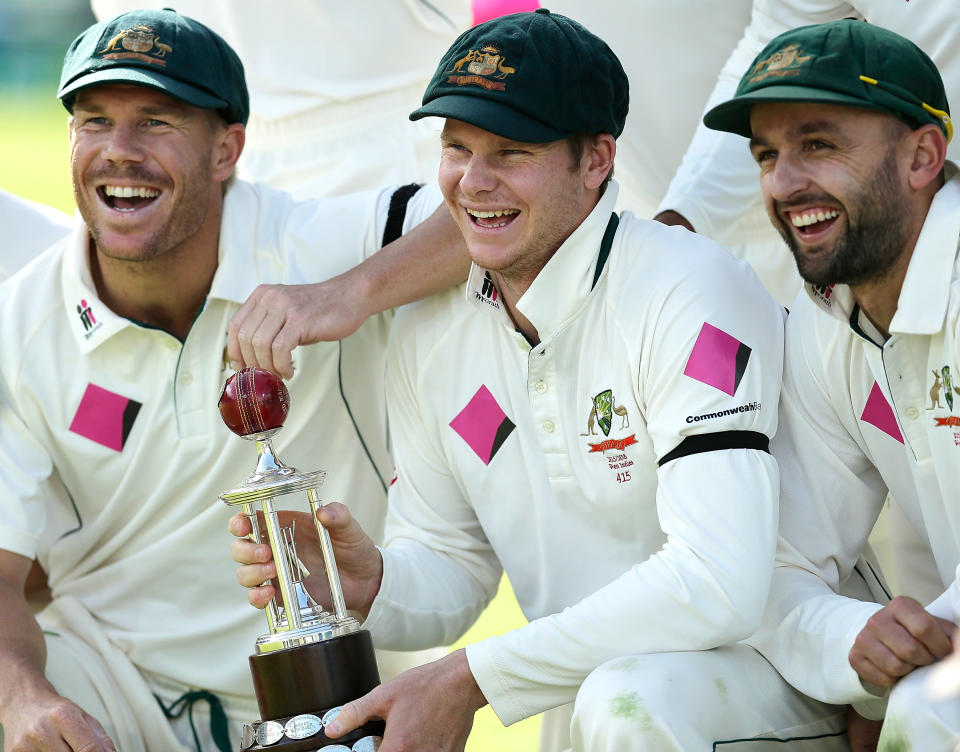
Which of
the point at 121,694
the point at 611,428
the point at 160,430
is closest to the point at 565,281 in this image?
the point at 611,428

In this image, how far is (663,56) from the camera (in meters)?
4.00

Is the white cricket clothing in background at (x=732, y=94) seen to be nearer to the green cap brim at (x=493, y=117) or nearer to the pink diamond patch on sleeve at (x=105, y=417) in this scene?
the green cap brim at (x=493, y=117)

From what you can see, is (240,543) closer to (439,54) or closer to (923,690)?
(923,690)

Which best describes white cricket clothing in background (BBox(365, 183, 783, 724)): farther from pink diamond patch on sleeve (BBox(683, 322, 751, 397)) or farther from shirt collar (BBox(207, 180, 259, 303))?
shirt collar (BBox(207, 180, 259, 303))

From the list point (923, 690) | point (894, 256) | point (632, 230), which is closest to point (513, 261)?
point (632, 230)

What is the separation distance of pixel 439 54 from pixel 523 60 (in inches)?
70.3

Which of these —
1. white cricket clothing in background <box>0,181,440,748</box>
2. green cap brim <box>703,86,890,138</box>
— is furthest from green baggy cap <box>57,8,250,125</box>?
green cap brim <box>703,86,890,138</box>

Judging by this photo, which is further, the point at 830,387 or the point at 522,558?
the point at 522,558

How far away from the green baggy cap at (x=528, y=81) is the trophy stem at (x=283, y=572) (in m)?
0.83

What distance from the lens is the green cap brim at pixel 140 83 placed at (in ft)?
10.6

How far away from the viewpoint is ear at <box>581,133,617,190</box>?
2977 mm

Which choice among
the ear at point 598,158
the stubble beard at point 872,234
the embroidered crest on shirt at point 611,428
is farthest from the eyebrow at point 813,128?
the embroidered crest on shirt at point 611,428

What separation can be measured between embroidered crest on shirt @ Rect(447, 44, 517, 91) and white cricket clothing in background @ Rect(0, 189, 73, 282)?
5.84 feet

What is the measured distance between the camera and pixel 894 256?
8.95 feet
